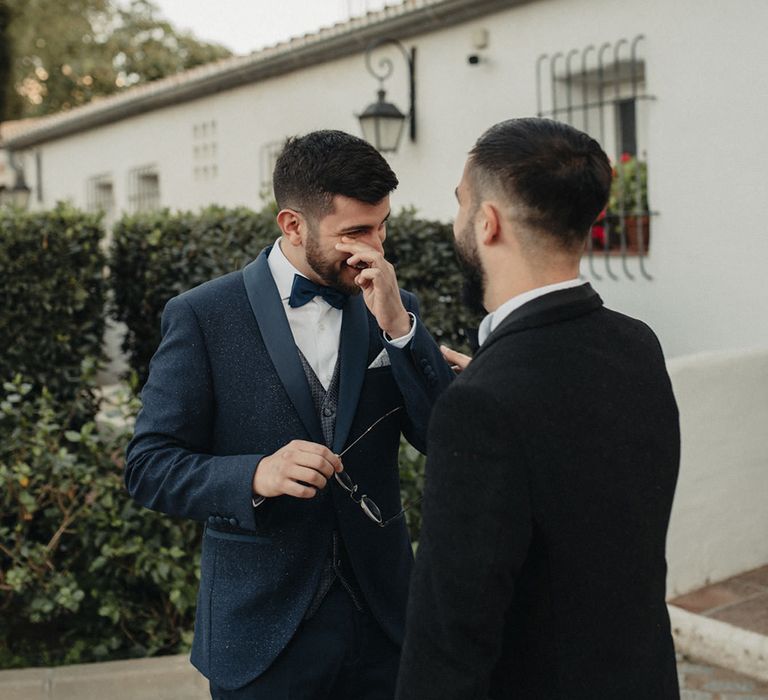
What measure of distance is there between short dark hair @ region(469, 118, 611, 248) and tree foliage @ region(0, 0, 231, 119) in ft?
109

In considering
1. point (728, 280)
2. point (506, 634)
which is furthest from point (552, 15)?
point (506, 634)

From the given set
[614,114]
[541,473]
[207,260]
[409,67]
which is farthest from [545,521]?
[409,67]

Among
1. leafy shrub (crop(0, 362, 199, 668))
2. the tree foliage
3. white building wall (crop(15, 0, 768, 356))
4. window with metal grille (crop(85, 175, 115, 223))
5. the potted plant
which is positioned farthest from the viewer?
the tree foliage

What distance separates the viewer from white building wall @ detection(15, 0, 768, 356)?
6027mm

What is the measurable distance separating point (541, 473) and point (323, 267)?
95 centimetres

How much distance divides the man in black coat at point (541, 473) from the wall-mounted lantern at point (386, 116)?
21.6 ft

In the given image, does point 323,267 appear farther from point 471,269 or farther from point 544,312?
point 544,312

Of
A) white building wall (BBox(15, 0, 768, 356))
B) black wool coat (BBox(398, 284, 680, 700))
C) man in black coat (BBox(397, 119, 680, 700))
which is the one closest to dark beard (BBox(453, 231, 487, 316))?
man in black coat (BBox(397, 119, 680, 700))

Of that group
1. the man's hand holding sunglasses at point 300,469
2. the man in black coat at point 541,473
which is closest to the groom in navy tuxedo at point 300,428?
the man's hand holding sunglasses at point 300,469

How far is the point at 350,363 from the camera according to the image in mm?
2354

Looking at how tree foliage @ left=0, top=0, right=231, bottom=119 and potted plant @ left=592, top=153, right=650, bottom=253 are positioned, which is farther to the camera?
tree foliage @ left=0, top=0, right=231, bottom=119

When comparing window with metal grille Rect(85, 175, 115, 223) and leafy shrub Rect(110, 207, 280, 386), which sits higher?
window with metal grille Rect(85, 175, 115, 223)

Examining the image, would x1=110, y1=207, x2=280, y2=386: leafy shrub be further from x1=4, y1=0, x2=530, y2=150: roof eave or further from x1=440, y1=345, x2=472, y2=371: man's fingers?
x1=440, y1=345, x2=472, y2=371: man's fingers

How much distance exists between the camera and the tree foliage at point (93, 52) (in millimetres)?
33438
